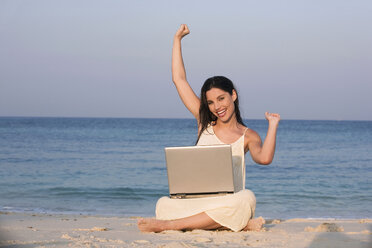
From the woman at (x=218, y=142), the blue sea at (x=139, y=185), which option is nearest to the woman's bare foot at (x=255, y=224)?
the woman at (x=218, y=142)

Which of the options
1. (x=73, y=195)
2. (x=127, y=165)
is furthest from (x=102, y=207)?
(x=127, y=165)

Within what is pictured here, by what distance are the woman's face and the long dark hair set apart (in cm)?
4

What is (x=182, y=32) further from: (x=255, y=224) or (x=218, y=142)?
(x=255, y=224)

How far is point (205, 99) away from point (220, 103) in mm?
163

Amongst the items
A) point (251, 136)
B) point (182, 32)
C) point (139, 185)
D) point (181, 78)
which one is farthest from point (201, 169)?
point (139, 185)

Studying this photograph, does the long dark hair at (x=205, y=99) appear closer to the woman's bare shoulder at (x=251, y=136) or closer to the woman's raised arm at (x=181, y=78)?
the woman's raised arm at (x=181, y=78)

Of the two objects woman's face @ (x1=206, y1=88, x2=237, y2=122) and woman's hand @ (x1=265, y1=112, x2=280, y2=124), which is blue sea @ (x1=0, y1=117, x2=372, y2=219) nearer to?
woman's face @ (x1=206, y1=88, x2=237, y2=122)

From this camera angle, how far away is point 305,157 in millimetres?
18672

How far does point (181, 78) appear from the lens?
5.00 metres

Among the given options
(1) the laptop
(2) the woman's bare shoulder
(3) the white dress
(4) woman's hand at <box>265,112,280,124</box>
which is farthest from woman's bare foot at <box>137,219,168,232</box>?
(4) woman's hand at <box>265,112,280,124</box>

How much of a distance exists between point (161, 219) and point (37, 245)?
1297 millimetres

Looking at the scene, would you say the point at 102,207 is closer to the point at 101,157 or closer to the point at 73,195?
the point at 73,195

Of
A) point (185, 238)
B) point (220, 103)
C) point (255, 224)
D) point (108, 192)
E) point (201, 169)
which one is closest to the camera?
point (185, 238)

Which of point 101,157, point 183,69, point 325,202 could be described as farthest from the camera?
point 101,157
